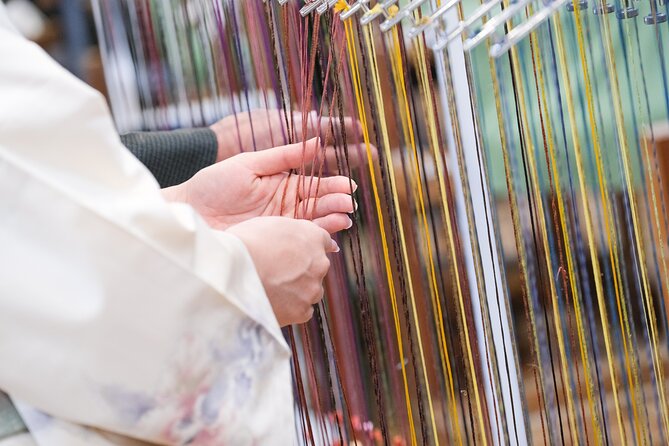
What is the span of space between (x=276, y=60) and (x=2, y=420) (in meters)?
0.39

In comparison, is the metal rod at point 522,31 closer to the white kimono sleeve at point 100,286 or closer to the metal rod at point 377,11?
the metal rod at point 377,11

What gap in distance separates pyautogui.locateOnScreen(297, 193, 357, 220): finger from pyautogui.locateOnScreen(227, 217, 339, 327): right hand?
0.09m

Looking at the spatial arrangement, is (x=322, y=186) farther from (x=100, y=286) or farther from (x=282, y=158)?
(x=100, y=286)

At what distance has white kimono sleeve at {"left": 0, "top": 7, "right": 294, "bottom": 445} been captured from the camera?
59 centimetres

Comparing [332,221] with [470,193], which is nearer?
[332,221]

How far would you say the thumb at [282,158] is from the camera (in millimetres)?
813

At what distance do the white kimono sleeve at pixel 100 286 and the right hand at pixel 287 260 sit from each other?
0.05 meters

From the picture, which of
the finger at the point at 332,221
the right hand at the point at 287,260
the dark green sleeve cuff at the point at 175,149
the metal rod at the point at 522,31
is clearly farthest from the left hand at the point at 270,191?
the dark green sleeve cuff at the point at 175,149

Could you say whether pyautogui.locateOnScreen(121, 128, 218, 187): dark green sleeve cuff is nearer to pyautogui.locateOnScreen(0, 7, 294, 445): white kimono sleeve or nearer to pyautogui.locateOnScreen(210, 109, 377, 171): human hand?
pyautogui.locateOnScreen(210, 109, 377, 171): human hand

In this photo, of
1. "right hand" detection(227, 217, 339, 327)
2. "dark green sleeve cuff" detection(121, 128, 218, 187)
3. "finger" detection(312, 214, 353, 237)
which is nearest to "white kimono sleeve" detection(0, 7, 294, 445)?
"right hand" detection(227, 217, 339, 327)

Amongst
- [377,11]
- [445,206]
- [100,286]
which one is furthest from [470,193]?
[100,286]

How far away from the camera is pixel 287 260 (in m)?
0.68

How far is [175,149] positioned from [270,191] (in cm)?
43

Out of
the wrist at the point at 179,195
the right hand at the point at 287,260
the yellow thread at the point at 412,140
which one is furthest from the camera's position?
the wrist at the point at 179,195
